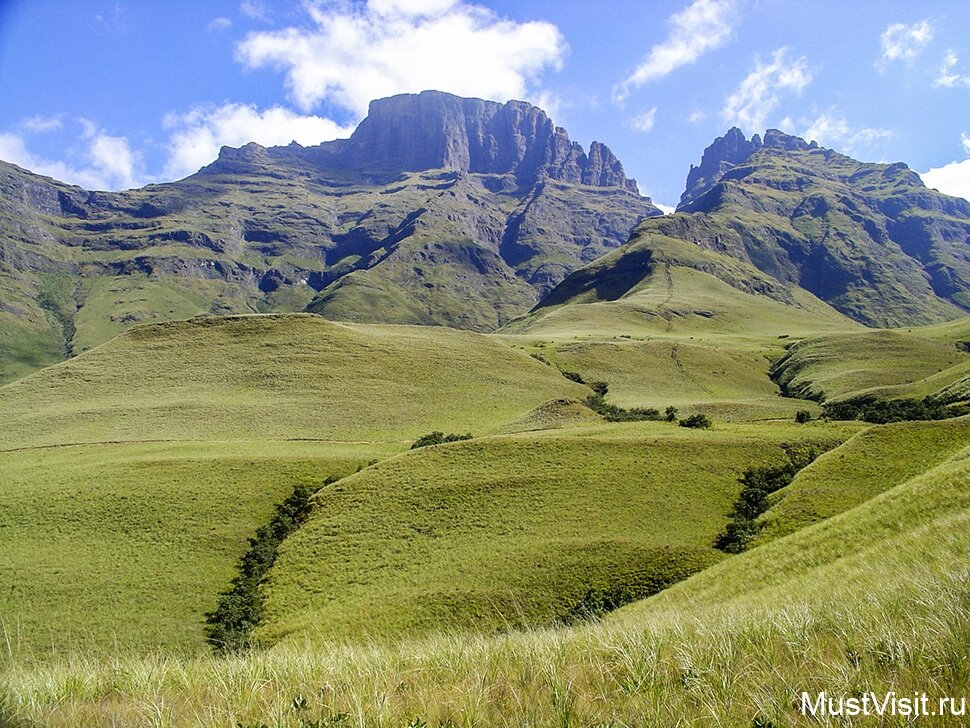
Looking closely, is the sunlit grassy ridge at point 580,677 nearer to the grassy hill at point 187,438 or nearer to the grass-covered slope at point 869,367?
the grassy hill at point 187,438

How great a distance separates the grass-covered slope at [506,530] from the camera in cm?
3894

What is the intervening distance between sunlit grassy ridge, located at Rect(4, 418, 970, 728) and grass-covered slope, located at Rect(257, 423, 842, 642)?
23711 millimetres

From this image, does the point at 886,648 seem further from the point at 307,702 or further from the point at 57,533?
the point at 57,533

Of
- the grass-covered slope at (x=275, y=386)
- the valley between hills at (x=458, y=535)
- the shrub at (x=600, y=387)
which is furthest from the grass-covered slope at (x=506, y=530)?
the shrub at (x=600, y=387)

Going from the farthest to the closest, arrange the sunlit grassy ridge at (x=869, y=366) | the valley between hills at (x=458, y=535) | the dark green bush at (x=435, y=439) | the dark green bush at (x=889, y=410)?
the sunlit grassy ridge at (x=869, y=366)
the dark green bush at (x=435, y=439)
the dark green bush at (x=889, y=410)
the valley between hills at (x=458, y=535)

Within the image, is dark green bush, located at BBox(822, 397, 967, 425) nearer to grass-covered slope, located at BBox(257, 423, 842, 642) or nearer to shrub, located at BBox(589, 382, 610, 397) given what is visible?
grass-covered slope, located at BBox(257, 423, 842, 642)

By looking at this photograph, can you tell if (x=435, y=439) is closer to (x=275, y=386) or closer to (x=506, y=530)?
(x=506, y=530)

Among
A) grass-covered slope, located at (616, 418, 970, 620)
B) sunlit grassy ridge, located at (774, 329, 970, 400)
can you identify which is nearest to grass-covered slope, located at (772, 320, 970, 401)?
sunlit grassy ridge, located at (774, 329, 970, 400)

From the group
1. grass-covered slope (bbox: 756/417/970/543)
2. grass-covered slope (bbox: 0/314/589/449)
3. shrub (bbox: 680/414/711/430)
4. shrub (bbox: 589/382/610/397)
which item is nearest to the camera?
grass-covered slope (bbox: 756/417/970/543)

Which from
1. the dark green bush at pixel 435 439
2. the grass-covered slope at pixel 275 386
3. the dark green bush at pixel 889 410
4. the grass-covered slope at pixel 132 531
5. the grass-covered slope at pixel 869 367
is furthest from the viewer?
the grass-covered slope at pixel 869 367

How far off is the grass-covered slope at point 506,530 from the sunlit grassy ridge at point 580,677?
2371 cm

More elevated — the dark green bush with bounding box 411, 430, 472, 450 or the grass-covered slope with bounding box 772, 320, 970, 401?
the grass-covered slope with bounding box 772, 320, 970, 401

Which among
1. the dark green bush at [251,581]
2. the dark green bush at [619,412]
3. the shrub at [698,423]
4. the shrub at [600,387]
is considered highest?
the shrub at [600,387]

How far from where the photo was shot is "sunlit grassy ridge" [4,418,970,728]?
17.9 feet
